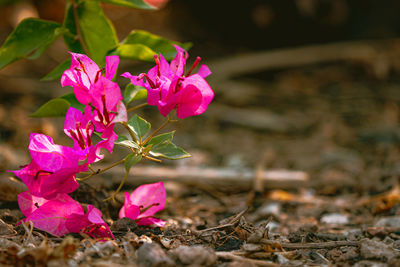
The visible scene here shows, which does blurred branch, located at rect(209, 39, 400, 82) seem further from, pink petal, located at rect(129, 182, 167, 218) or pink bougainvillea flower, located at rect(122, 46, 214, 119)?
pink bougainvillea flower, located at rect(122, 46, 214, 119)

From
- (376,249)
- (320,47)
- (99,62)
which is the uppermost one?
(320,47)

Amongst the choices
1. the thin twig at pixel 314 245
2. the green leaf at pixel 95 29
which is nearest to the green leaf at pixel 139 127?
the green leaf at pixel 95 29

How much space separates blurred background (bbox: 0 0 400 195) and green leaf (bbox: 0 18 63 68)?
91 centimetres

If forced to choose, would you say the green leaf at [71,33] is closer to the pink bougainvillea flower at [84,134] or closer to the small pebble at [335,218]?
the pink bougainvillea flower at [84,134]

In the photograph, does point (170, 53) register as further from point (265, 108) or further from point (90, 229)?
point (265, 108)

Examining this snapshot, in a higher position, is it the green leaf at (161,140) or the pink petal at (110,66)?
the pink petal at (110,66)

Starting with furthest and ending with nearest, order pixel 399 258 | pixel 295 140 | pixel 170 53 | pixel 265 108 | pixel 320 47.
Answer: pixel 320 47, pixel 265 108, pixel 295 140, pixel 170 53, pixel 399 258

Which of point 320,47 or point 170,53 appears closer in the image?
point 170,53

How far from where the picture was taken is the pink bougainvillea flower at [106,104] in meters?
1.13

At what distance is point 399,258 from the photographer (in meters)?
1.18

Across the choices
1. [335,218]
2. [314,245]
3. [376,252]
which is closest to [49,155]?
[314,245]

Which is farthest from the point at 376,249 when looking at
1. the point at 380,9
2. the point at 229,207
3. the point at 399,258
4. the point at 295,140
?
the point at 380,9

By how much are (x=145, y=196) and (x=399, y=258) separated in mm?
751

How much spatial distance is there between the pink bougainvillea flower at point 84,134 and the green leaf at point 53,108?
0.16 metres
